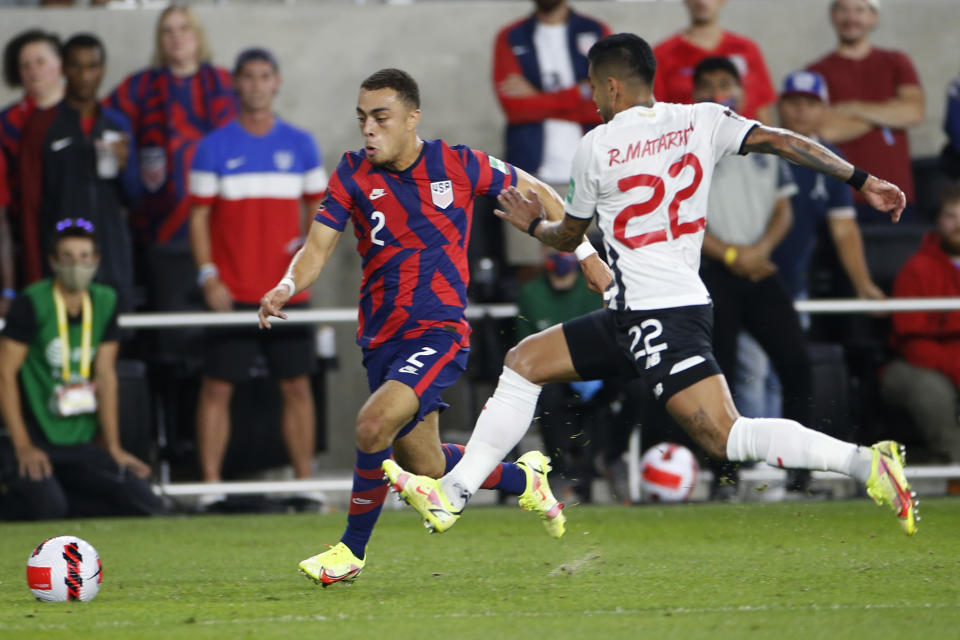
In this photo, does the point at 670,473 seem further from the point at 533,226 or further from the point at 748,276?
the point at 533,226

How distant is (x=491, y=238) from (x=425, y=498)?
17.6 feet

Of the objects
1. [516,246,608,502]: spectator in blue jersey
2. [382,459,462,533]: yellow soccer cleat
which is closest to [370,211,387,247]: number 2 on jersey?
[382,459,462,533]: yellow soccer cleat

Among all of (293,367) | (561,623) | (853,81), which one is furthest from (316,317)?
(561,623)

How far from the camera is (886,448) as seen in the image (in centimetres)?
584

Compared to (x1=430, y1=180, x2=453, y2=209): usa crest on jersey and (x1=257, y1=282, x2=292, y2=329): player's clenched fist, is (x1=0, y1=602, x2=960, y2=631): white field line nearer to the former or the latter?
(x1=257, y1=282, x2=292, y2=329): player's clenched fist

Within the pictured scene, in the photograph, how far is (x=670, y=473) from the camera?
10.0 meters

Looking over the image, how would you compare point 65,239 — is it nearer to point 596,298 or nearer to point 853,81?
point 596,298

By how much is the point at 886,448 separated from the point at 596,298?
442 cm

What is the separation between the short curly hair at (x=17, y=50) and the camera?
10.8m

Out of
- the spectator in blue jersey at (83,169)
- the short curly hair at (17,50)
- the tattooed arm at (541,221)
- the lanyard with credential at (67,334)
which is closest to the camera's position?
the tattooed arm at (541,221)

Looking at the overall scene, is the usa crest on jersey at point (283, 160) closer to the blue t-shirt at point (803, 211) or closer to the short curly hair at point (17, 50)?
the short curly hair at point (17, 50)

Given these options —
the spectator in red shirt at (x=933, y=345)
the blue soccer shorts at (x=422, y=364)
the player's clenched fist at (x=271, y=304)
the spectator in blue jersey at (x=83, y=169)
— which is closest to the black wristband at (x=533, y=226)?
the blue soccer shorts at (x=422, y=364)

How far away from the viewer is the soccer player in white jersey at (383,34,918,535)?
6094 mm

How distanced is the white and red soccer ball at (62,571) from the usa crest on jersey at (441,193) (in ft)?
6.76
